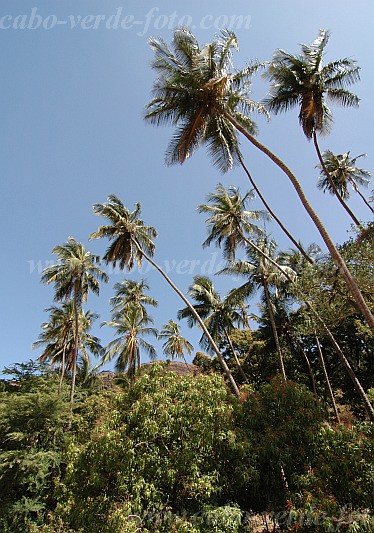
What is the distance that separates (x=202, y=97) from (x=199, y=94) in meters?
0.15

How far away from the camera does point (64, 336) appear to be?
27422 millimetres

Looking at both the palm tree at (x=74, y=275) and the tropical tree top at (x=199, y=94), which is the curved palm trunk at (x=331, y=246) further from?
the palm tree at (x=74, y=275)

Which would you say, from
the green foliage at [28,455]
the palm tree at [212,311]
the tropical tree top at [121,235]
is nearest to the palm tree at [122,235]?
the tropical tree top at [121,235]

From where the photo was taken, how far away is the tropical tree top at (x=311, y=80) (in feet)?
40.9

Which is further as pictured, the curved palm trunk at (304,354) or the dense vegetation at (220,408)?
the curved palm trunk at (304,354)

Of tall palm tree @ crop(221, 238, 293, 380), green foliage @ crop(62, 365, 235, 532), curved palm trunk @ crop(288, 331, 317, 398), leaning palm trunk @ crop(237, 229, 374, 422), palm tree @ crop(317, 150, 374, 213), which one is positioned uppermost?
palm tree @ crop(317, 150, 374, 213)

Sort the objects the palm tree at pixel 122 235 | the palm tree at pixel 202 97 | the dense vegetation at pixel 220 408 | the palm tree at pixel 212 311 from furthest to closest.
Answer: the palm tree at pixel 212 311 → the palm tree at pixel 122 235 → the palm tree at pixel 202 97 → the dense vegetation at pixel 220 408

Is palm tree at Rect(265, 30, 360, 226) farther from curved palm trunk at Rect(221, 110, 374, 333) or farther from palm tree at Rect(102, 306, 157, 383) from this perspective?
palm tree at Rect(102, 306, 157, 383)

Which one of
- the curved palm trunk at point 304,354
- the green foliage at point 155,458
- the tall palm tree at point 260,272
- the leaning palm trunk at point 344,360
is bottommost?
the green foliage at point 155,458

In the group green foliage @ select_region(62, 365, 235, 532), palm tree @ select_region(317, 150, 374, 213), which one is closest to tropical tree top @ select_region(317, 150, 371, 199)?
palm tree @ select_region(317, 150, 374, 213)

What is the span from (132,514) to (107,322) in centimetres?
1975

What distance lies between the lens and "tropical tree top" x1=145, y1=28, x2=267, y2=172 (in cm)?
1189

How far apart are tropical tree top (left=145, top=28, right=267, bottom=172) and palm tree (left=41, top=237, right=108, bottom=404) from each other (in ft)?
38.9

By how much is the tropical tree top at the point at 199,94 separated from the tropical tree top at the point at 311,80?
3.57 feet
